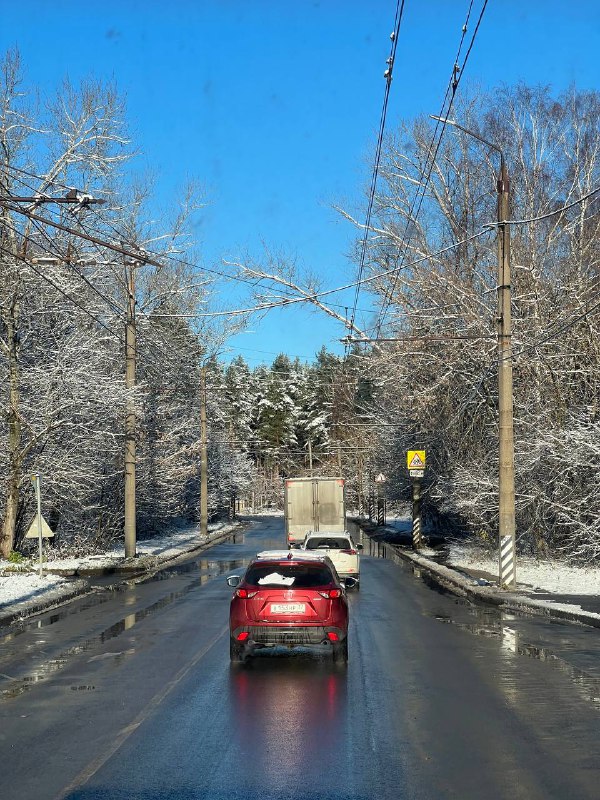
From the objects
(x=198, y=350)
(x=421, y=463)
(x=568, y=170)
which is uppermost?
(x=568, y=170)

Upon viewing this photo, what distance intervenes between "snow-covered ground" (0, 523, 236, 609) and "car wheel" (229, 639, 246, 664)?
9093mm

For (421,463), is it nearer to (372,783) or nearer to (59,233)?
(59,233)

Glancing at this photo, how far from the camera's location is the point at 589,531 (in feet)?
86.5

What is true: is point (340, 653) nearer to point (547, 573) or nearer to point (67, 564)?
point (547, 573)

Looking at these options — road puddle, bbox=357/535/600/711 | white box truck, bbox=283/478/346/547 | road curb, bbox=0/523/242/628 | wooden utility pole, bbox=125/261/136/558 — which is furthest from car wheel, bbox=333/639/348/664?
white box truck, bbox=283/478/346/547

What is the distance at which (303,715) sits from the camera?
31.8 ft

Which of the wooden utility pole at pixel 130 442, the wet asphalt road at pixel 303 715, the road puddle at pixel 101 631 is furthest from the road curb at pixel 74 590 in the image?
the wet asphalt road at pixel 303 715

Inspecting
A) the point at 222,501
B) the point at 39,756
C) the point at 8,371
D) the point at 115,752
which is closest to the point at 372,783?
the point at 115,752

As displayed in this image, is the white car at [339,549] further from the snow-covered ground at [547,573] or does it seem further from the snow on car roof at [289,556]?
the snow on car roof at [289,556]

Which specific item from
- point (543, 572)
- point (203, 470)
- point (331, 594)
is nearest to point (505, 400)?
point (543, 572)

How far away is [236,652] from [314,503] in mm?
24431

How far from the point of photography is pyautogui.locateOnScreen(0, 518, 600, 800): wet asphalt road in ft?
23.7

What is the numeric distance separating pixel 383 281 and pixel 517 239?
6.07 m

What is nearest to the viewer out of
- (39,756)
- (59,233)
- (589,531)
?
(39,756)
